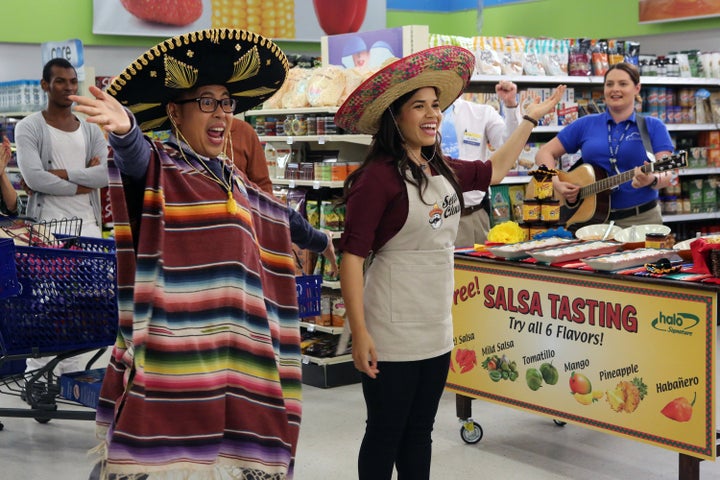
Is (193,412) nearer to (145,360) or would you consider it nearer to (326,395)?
(145,360)

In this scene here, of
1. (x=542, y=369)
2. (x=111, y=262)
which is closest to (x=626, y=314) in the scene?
(x=542, y=369)

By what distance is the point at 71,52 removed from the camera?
7906mm

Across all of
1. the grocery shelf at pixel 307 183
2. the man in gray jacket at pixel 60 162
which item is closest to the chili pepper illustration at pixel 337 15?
the grocery shelf at pixel 307 183

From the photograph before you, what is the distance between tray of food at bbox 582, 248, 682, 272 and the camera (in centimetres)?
384

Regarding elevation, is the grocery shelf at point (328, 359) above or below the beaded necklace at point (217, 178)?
below

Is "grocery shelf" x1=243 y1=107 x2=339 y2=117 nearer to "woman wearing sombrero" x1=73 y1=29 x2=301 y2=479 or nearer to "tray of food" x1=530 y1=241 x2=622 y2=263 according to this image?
"tray of food" x1=530 y1=241 x2=622 y2=263

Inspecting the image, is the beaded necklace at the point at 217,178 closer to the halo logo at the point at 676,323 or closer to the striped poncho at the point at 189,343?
the striped poncho at the point at 189,343

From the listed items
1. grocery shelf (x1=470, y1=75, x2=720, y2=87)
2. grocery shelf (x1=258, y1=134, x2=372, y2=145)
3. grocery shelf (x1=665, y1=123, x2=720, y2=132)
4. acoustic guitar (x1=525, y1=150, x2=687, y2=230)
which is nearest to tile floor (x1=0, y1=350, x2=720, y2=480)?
acoustic guitar (x1=525, y1=150, x2=687, y2=230)

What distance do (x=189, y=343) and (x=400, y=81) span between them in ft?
3.61

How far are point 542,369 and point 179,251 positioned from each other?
2.29 m

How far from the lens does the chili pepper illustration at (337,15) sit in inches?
266

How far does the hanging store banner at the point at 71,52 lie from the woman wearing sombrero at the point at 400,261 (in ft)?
17.8

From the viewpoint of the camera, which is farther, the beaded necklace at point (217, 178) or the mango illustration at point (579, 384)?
the mango illustration at point (579, 384)

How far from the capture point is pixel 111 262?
12.3 feet
